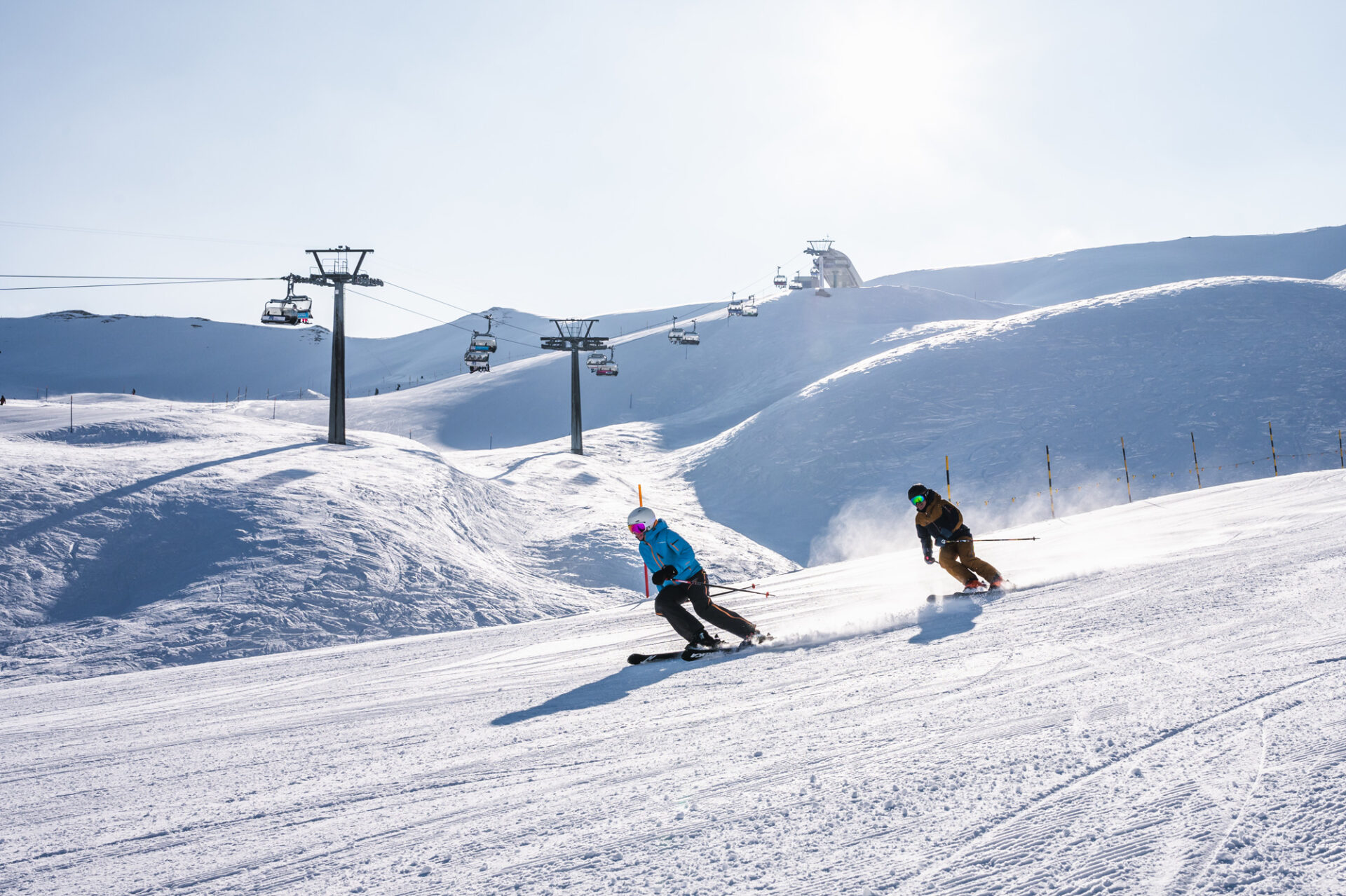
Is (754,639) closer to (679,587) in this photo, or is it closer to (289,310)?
(679,587)

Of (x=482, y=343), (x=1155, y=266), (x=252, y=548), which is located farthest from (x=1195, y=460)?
(x=1155, y=266)

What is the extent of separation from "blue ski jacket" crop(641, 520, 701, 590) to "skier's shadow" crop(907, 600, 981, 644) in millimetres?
2436

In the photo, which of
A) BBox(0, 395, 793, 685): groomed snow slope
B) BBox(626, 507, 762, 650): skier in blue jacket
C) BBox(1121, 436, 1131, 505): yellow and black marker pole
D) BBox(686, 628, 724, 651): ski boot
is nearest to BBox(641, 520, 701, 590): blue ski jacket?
BBox(626, 507, 762, 650): skier in blue jacket

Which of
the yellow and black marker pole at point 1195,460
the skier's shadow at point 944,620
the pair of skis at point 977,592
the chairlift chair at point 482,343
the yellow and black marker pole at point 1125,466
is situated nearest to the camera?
the skier's shadow at point 944,620

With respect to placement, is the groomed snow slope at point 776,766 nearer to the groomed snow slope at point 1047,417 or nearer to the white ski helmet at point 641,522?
the white ski helmet at point 641,522

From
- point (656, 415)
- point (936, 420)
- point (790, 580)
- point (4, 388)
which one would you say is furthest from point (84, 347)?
point (790, 580)

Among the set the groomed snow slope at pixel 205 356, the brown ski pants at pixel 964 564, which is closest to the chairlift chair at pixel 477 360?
the brown ski pants at pixel 964 564

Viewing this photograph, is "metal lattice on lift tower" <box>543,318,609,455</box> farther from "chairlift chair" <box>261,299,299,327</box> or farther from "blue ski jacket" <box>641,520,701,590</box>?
"blue ski jacket" <box>641,520,701,590</box>

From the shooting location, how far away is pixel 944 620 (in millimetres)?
8914

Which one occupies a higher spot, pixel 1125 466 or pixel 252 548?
pixel 1125 466

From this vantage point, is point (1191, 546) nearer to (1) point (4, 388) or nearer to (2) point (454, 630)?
(2) point (454, 630)

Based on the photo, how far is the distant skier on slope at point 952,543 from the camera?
10789 millimetres

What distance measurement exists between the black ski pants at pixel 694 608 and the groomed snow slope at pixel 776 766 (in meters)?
0.47

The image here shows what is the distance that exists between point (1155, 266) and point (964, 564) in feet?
571
